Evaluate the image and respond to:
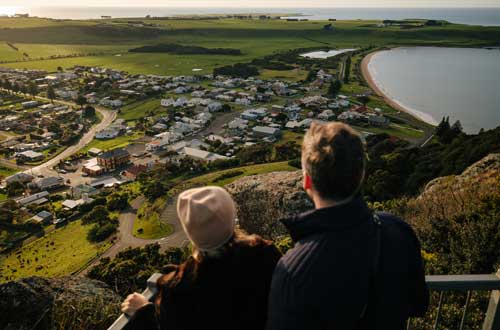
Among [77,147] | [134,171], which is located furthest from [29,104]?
[134,171]

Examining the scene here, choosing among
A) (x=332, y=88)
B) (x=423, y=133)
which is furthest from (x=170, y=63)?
(x=423, y=133)

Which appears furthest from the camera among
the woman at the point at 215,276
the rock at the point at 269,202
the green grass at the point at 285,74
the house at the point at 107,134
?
the green grass at the point at 285,74

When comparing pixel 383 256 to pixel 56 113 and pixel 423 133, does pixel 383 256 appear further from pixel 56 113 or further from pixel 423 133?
pixel 56 113

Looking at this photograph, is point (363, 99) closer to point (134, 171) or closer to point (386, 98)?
point (386, 98)

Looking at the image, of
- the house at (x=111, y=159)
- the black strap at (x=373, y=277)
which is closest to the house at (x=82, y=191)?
the house at (x=111, y=159)

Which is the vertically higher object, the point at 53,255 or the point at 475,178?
the point at 475,178

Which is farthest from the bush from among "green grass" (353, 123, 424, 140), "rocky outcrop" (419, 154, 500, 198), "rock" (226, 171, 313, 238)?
"green grass" (353, 123, 424, 140)

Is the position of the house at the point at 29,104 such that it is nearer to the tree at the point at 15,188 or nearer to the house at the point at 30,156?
the house at the point at 30,156
